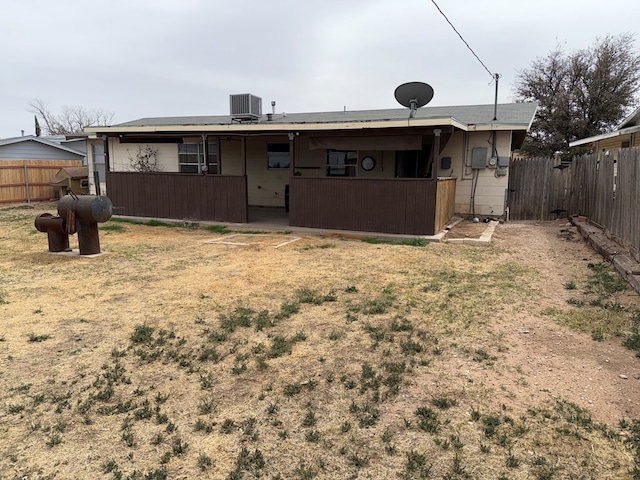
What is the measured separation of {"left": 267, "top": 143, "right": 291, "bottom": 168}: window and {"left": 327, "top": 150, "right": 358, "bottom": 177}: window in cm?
160

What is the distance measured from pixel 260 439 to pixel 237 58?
22.7m

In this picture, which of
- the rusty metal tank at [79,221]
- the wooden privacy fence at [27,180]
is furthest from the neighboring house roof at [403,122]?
the wooden privacy fence at [27,180]

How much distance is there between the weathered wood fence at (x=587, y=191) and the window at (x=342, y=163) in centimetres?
468

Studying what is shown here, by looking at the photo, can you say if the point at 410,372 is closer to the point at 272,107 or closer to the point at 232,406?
the point at 232,406

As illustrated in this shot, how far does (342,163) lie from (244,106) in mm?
3265

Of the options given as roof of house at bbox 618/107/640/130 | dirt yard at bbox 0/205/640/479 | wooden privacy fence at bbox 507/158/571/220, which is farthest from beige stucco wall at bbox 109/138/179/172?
roof of house at bbox 618/107/640/130

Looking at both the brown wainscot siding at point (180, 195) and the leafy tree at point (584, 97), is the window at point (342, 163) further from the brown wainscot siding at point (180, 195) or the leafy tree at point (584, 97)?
the leafy tree at point (584, 97)

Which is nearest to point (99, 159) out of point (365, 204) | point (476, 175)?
point (365, 204)

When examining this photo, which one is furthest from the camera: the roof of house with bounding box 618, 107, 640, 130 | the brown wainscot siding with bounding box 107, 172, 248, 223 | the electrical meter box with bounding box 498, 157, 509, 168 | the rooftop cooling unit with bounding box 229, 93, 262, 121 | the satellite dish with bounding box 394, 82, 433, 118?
the roof of house with bounding box 618, 107, 640, 130

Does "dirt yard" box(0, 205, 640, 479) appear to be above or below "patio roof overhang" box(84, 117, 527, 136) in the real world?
below

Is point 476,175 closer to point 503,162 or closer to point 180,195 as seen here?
point 503,162

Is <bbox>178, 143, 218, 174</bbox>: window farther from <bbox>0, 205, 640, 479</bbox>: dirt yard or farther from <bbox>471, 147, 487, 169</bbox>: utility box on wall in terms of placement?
<bbox>0, 205, 640, 479</bbox>: dirt yard

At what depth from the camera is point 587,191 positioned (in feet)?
38.4

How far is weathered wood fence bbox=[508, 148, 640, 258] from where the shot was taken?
7.07m
